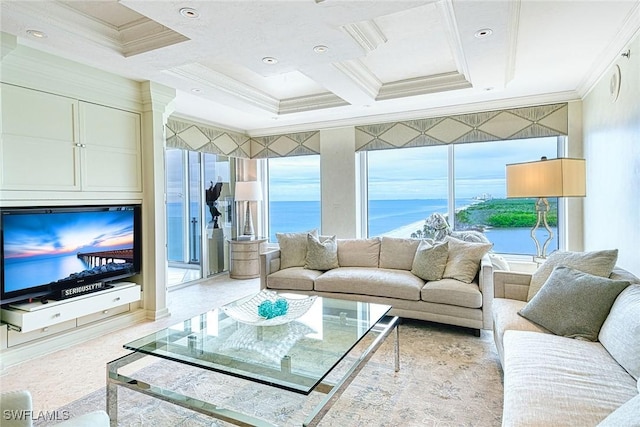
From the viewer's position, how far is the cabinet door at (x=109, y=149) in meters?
3.21

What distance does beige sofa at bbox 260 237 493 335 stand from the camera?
3133 millimetres

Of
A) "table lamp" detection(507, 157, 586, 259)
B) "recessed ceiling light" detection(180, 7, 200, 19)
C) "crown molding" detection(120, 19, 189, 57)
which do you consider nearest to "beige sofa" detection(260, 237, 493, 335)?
"table lamp" detection(507, 157, 586, 259)

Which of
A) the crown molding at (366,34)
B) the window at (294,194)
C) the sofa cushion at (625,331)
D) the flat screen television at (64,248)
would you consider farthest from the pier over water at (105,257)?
the sofa cushion at (625,331)

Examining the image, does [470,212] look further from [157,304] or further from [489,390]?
[157,304]

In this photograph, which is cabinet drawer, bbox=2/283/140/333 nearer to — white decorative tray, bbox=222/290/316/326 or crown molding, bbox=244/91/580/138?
white decorative tray, bbox=222/290/316/326

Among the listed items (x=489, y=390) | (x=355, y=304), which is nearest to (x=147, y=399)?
(x=355, y=304)

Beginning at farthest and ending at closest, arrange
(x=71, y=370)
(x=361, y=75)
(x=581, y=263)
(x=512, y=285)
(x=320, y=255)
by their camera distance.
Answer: (x=320, y=255) < (x=361, y=75) < (x=512, y=285) < (x=71, y=370) < (x=581, y=263)

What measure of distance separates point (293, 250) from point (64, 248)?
2.25 metres

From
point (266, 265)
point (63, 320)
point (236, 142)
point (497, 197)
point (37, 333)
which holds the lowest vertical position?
point (37, 333)

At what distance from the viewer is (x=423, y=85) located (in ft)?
12.9

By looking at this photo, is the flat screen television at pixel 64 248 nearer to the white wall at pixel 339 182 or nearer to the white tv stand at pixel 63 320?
the white tv stand at pixel 63 320

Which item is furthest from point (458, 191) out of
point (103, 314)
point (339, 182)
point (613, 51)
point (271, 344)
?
point (103, 314)

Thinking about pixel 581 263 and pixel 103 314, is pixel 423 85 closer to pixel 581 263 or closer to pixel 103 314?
pixel 581 263

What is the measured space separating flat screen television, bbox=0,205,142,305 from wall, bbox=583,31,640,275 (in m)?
4.31
